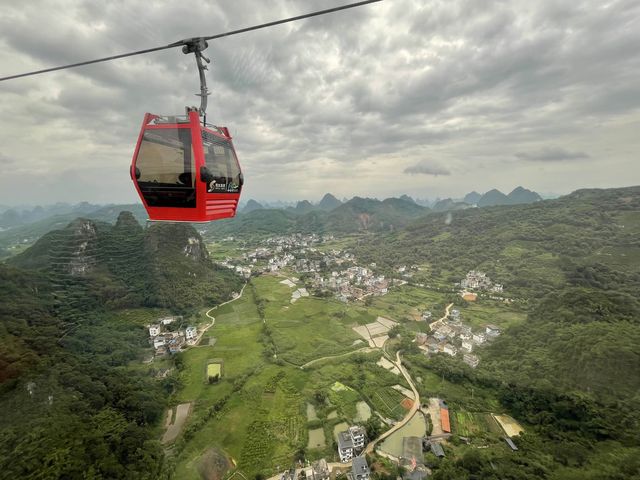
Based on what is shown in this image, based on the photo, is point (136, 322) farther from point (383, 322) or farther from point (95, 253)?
point (383, 322)

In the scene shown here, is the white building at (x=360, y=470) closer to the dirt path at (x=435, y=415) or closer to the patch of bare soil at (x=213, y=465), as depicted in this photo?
the dirt path at (x=435, y=415)

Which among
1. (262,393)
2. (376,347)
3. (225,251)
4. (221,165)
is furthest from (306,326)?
(225,251)

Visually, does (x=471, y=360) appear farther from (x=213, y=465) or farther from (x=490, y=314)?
(x=213, y=465)

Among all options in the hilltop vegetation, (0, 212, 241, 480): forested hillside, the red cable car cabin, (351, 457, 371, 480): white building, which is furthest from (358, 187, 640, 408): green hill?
the hilltop vegetation

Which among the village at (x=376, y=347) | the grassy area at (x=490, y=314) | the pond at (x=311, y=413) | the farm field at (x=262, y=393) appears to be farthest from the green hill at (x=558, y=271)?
the pond at (x=311, y=413)

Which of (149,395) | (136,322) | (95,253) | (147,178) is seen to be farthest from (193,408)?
(95,253)
